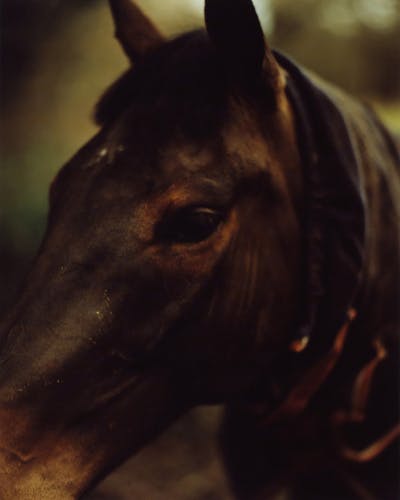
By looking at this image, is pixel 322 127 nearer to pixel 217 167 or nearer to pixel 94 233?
pixel 217 167

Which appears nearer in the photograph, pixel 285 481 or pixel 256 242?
pixel 256 242

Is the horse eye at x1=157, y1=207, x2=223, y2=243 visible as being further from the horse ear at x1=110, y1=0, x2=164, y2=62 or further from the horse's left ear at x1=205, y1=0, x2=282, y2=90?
the horse ear at x1=110, y1=0, x2=164, y2=62

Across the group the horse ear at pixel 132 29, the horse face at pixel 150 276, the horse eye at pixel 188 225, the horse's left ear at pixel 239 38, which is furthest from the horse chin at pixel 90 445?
the horse ear at pixel 132 29

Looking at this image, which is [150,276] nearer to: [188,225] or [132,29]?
[188,225]

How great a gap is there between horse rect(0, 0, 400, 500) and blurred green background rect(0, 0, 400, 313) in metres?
2.16

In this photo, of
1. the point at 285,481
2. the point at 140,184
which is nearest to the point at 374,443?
the point at 285,481

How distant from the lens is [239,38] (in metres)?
1.05

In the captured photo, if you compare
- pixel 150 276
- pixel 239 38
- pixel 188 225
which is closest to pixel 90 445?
pixel 150 276

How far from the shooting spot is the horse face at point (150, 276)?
3.00 ft

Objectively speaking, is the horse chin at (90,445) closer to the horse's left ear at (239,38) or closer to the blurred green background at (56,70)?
the horse's left ear at (239,38)

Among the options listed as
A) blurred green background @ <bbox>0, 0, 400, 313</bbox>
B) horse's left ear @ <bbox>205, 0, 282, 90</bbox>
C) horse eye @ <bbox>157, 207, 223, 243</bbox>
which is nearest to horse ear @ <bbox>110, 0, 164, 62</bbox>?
horse's left ear @ <bbox>205, 0, 282, 90</bbox>

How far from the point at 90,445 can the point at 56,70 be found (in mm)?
3473

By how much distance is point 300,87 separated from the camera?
1.24 m

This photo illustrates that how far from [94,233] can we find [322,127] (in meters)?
0.53
